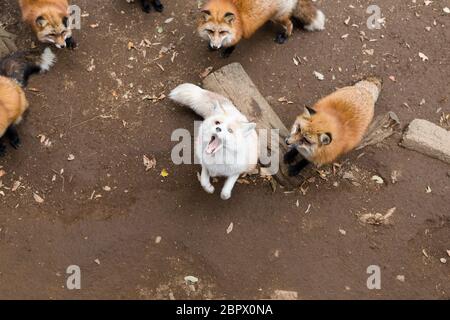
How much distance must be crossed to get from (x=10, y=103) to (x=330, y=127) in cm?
401

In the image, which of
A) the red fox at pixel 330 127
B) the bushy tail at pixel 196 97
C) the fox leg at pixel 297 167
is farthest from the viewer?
the bushy tail at pixel 196 97

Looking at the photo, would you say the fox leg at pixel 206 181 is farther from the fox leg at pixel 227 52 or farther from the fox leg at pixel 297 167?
the fox leg at pixel 227 52

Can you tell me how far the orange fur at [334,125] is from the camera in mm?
5211

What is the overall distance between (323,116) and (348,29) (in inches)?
108

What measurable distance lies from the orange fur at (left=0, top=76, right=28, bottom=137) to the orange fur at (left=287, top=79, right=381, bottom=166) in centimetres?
353

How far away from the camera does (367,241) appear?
5668 millimetres

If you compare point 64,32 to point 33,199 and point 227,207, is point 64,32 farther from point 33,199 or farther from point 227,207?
point 227,207

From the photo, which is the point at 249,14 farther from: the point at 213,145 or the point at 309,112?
the point at 213,145

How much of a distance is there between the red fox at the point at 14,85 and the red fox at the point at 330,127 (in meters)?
3.52

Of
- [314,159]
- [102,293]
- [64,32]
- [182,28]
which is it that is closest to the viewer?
[102,293]

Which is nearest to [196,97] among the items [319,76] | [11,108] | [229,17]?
[229,17]

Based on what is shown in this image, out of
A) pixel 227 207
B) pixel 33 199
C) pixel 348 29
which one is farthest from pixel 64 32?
pixel 348 29

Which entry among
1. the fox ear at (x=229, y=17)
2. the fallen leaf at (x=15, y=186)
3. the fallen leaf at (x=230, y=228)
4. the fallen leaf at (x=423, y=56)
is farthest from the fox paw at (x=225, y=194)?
the fallen leaf at (x=423, y=56)

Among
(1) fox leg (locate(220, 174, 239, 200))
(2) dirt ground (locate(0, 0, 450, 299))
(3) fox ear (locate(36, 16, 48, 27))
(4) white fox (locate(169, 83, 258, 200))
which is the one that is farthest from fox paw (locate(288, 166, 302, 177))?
(3) fox ear (locate(36, 16, 48, 27))
